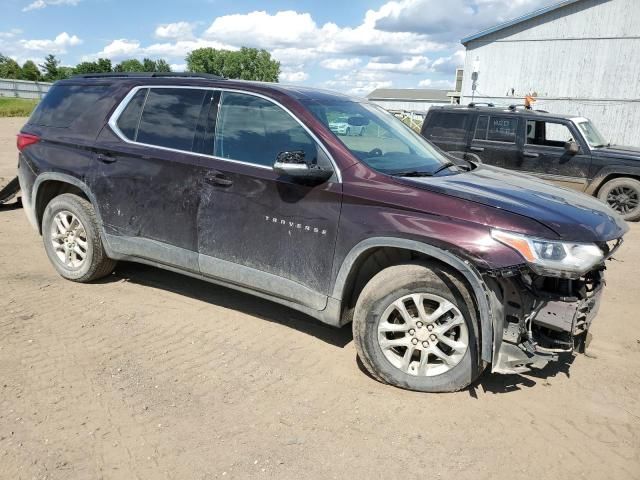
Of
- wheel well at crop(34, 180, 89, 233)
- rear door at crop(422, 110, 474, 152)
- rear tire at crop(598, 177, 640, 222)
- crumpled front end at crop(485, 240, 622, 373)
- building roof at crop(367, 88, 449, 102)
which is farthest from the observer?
building roof at crop(367, 88, 449, 102)

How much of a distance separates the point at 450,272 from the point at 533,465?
1.12 meters

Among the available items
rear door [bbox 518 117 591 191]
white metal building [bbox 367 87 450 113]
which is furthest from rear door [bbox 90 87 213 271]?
white metal building [bbox 367 87 450 113]

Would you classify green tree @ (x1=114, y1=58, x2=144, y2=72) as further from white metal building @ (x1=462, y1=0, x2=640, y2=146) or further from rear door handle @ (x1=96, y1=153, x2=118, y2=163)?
rear door handle @ (x1=96, y1=153, x2=118, y2=163)

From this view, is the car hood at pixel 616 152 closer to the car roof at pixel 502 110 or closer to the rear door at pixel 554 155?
the rear door at pixel 554 155

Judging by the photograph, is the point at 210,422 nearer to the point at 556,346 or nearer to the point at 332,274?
the point at 332,274

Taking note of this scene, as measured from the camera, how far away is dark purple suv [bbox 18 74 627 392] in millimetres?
3152

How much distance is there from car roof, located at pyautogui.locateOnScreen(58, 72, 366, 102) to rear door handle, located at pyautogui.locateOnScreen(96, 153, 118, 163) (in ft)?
2.18

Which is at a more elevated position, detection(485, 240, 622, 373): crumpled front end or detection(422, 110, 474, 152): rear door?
detection(422, 110, 474, 152): rear door

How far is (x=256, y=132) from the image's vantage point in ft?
13.1

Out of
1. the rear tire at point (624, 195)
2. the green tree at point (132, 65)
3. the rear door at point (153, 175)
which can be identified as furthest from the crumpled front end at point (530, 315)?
the green tree at point (132, 65)

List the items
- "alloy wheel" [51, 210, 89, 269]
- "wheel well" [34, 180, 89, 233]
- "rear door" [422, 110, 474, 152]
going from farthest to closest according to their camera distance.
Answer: "rear door" [422, 110, 474, 152]
"wheel well" [34, 180, 89, 233]
"alloy wheel" [51, 210, 89, 269]

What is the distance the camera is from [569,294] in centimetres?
320

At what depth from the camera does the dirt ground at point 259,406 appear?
9.19 feet

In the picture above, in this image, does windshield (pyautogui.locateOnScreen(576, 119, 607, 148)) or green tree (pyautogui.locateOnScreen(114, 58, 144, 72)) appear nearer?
windshield (pyautogui.locateOnScreen(576, 119, 607, 148))
